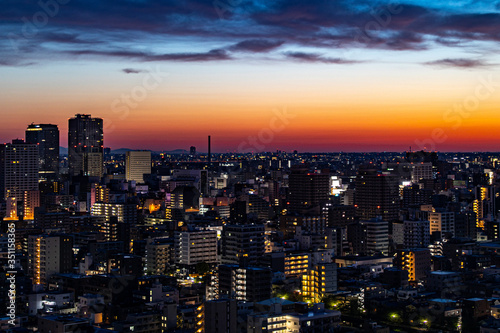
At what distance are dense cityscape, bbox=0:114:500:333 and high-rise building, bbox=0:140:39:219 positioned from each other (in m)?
0.08

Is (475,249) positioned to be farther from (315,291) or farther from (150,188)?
(150,188)

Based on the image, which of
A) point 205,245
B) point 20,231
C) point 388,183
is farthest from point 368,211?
point 20,231

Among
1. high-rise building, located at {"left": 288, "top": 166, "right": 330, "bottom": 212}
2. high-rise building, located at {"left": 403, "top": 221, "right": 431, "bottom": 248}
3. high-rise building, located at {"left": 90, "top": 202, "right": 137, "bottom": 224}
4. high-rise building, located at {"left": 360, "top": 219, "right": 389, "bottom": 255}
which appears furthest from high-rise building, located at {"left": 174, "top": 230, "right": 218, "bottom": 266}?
high-rise building, located at {"left": 288, "top": 166, "right": 330, "bottom": 212}

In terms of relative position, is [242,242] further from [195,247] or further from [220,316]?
[220,316]

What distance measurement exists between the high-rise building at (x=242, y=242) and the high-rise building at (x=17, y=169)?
21.1 metres

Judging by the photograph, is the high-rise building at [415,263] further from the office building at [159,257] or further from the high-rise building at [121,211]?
the high-rise building at [121,211]

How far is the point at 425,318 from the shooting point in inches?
589

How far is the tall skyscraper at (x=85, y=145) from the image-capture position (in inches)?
2037

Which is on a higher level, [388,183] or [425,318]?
[388,183]

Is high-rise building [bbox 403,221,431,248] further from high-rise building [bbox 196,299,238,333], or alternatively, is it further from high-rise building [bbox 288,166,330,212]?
high-rise building [bbox 196,299,238,333]

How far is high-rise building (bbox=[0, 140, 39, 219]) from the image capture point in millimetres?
39756

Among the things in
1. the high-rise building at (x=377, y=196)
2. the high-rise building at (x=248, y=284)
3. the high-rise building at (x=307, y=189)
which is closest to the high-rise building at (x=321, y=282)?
the high-rise building at (x=248, y=284)

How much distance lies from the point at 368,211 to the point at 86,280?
54.0ft

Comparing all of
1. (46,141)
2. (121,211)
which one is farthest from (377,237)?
(46,141)
